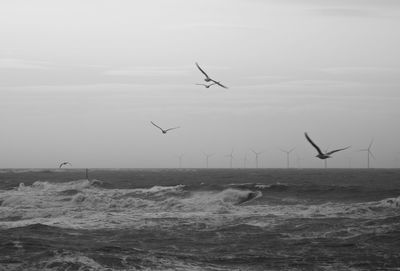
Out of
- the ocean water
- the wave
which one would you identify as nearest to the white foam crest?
the ocean water

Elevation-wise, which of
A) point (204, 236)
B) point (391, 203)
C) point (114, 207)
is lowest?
point (204, 236)

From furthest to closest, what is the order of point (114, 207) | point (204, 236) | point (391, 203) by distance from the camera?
point (114, 207) < point (391, 203) < point (204, 236)

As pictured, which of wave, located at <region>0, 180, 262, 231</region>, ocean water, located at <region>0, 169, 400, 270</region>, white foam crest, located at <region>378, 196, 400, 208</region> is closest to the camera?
ocean water, located at <region>0, 169, 400, 270</region>

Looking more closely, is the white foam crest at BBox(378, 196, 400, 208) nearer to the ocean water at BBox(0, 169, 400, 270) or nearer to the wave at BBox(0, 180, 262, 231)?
the ocean water at BBox(0, 169, 400, 270)

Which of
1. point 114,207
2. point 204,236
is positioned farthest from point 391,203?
point 114,207

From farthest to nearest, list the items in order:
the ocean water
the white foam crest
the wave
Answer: the white foam crest < the wave < the ocean water

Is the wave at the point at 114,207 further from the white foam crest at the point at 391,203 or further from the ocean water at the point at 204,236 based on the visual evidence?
the white foam crest at the point at 391,203

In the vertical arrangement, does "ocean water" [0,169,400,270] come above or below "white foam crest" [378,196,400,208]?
below

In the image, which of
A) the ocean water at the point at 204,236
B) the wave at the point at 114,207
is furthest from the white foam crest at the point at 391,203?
the wave at the point at 114,207

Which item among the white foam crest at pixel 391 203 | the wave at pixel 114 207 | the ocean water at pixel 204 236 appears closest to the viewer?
the ocean water at pixel 204 236

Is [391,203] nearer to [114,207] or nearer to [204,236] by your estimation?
[204,236]

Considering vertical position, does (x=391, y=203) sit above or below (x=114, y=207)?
above

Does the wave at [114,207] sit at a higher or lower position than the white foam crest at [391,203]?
lower

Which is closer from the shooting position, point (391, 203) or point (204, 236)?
point (204, 236)
